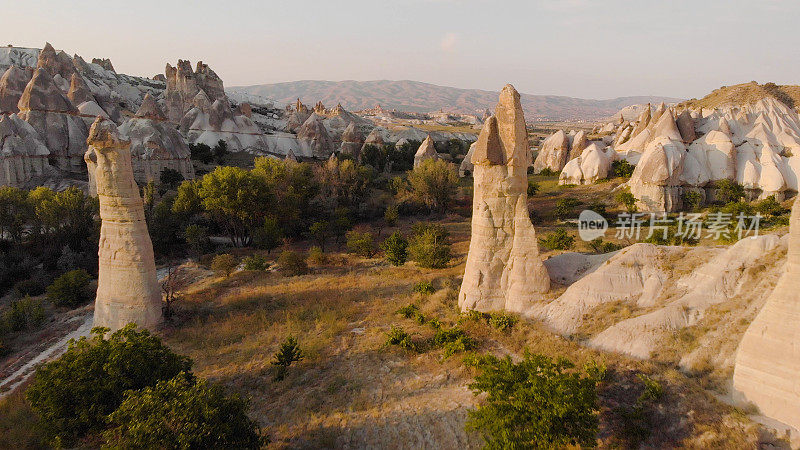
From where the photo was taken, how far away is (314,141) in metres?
57.5

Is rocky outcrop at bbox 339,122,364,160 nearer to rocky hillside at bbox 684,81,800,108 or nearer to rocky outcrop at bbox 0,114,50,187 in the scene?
rocky outcrop at bbox 0,114,50,187

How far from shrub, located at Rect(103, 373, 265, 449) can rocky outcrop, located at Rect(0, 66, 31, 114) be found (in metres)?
49.0

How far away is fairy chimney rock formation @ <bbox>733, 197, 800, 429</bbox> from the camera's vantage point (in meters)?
7.07

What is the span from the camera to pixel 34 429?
828 cm

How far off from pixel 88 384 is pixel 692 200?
32674 mm

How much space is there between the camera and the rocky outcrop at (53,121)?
123 ft

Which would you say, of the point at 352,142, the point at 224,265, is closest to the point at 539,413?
the point at 224,265

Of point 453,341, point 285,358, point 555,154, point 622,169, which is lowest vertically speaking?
point 285,358

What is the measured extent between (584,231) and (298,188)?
1868 cm

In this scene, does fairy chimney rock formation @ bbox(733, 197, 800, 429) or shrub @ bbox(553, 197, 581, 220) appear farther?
shrub @ bbox(553, 197, 581, 220)

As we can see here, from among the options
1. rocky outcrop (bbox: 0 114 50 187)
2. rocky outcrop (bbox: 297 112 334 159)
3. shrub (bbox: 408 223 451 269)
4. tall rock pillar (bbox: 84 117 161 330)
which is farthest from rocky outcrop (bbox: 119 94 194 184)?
shrub (bbox: 408 223 451 269)

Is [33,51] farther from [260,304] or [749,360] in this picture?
[749,360]

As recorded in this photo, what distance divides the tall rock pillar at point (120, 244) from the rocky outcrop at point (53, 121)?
33.3 metres

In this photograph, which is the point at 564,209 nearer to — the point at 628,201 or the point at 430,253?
the point at 628,201
